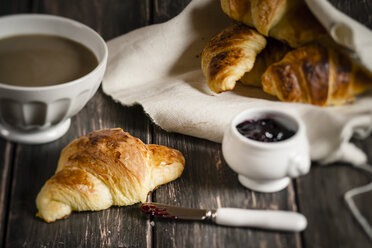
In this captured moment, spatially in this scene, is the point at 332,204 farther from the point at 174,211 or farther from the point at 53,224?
the point at 53,224

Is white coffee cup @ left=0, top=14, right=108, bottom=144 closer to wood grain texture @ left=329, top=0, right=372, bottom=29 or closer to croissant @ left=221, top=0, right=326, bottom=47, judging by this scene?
croissant @ left=221, top=0, right=326, bottom=47

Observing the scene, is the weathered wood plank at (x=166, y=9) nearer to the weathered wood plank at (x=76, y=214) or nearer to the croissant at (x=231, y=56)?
the croissant at (x=231, y=56)

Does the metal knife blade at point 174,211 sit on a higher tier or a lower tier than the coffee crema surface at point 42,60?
lower

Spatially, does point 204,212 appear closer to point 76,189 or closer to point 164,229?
point 164,229

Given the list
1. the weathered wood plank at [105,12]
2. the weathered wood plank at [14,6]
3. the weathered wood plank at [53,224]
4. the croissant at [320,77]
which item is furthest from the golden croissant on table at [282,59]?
the weathered wood plank at [14,6]

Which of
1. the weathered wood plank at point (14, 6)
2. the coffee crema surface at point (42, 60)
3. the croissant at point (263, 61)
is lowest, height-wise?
the weathered wood plank at point (14, 6)

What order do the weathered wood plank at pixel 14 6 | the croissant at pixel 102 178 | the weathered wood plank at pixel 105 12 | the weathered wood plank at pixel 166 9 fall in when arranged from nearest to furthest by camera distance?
1. the croissant at pixel 102 178
2. the weathered wood plank at pixel 166 9
3. the weathered wood plank at pixel 105 12
4. the weathered wood plank at pixel 14 6
